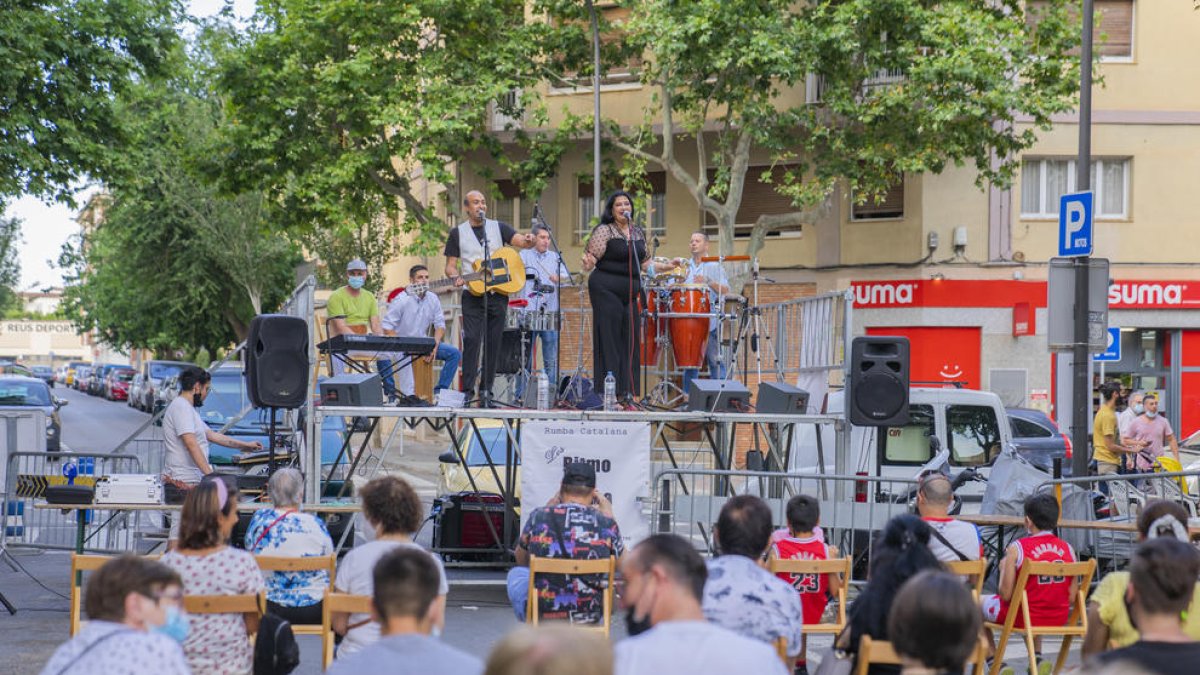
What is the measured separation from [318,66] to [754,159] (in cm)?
857

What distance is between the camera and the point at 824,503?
12172mm

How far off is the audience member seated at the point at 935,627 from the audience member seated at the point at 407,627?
1.26 m

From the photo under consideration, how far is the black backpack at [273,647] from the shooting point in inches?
267

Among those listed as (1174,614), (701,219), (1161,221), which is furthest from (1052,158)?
(1174,614)

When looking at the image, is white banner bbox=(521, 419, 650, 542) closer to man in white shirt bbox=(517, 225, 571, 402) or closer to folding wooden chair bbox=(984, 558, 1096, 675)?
man in white shirt bbox=(517, 225, 571, 402)

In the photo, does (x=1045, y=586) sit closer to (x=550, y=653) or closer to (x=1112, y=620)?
(x=1112, y=620)

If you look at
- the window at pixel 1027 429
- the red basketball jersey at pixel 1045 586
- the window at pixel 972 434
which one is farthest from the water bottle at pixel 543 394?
the window at pixel 1027 429

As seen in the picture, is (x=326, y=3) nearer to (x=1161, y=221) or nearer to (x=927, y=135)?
(x=927, y=135)

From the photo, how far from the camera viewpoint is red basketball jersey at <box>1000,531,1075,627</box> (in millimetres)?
8805

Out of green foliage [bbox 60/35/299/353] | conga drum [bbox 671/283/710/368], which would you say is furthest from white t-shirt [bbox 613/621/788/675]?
green foliage [bbox 60/35/299/353]

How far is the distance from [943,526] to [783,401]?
465 cm

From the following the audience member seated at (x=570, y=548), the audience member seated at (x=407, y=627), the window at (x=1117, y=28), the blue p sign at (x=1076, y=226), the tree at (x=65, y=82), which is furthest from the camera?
the window at (x=1117, y=28)

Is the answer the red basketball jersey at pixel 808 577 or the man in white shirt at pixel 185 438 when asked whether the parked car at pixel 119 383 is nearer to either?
the man in white shirt at pixel 185 438

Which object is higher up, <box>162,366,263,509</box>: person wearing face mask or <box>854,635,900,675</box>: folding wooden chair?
<box>162,366,263,509</box>: person wearing face mask
